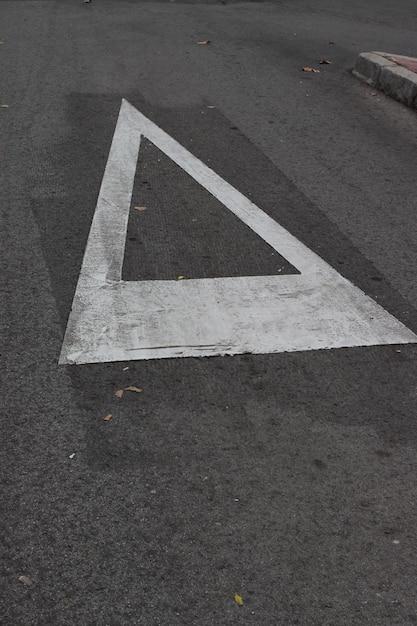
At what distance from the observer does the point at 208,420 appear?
3.89 meters

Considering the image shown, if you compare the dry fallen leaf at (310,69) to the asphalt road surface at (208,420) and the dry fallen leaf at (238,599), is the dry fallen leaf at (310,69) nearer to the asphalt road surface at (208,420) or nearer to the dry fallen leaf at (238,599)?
the asphalt road surface at (208,420)

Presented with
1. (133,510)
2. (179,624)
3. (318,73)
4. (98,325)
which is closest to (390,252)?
(98,325)

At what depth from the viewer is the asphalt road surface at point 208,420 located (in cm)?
305

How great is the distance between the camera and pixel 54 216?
5.91 metres

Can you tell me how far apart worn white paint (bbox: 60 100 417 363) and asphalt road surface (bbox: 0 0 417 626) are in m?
0.09

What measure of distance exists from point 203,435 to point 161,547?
0.69 meters

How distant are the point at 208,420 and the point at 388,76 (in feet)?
21.5

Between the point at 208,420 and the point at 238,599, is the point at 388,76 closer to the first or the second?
the point at 208,420

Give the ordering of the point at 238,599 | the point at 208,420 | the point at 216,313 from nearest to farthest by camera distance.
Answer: the point at 238,599 < the point at 208,420 < the point at 216,313

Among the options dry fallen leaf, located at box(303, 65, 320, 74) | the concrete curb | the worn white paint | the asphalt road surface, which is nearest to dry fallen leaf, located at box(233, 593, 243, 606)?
the asphalt road surface

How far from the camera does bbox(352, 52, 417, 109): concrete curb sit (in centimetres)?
908

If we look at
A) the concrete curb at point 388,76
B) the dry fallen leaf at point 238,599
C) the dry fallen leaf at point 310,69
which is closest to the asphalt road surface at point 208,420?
the dry fallen leaf at point 238,599

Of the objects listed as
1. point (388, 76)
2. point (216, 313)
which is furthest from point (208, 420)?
point (388, 76)

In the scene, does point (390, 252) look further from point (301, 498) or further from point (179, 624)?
point (179, 624)
